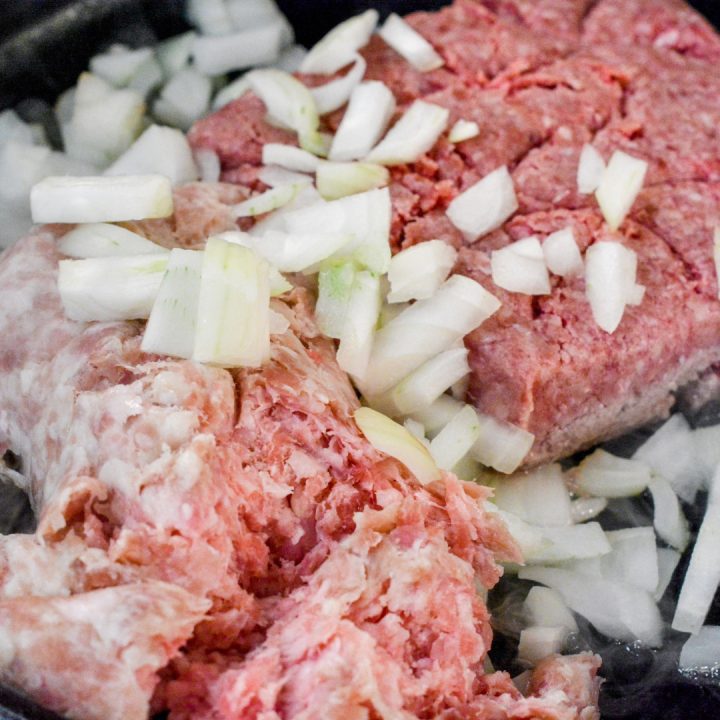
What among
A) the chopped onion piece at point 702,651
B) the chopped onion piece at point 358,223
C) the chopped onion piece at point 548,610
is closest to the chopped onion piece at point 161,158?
the chopped onion piece at point 358,223

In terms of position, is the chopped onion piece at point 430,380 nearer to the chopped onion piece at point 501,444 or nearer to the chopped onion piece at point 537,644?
the chopped onion piece at point 501,444

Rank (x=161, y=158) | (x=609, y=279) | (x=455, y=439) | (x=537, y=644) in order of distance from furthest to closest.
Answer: (x=161, y=158) < (x=609, y=279) < (x=455, y=439) < (x=537, y=644)

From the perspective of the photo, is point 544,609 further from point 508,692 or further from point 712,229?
point 712,229

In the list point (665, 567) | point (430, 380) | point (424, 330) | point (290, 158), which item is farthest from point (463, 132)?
point (665, 567)

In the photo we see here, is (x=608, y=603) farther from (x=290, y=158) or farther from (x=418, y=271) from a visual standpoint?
(x=290, y=158)

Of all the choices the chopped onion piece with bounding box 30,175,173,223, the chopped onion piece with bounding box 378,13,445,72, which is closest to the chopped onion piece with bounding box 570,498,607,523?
the chopped onion piece with bounding box 30,175,173,223

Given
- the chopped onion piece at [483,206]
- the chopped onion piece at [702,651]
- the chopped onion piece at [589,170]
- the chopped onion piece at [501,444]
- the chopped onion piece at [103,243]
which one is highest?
the chopped onion piece at [103,243]
